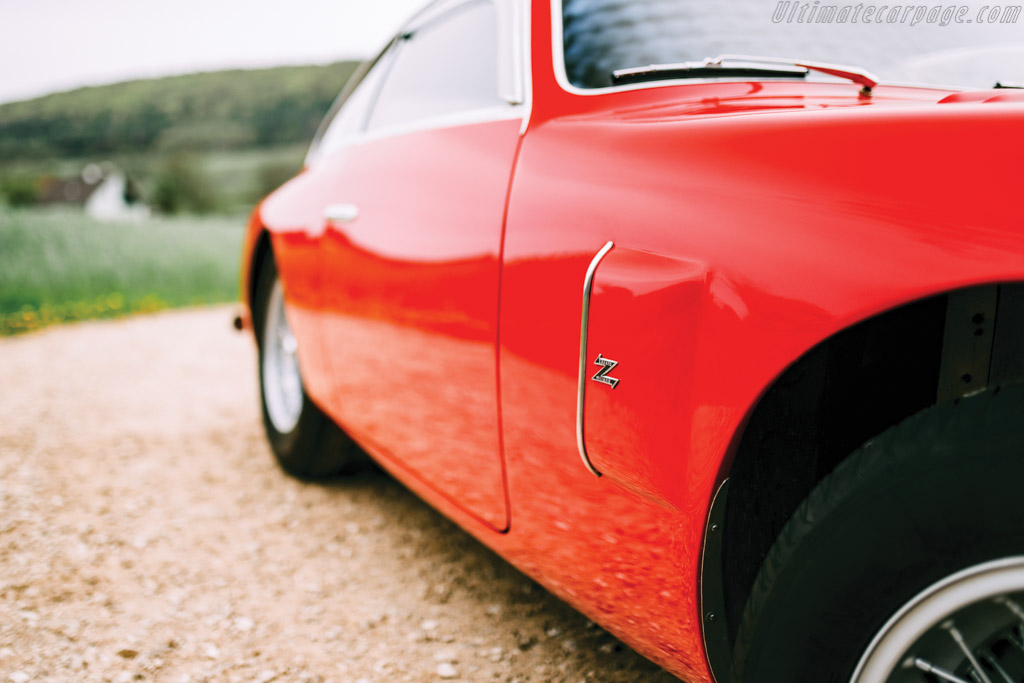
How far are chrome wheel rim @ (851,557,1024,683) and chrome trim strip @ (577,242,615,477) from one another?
0.53 metres

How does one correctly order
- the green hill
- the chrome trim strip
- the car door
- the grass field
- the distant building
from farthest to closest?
the distant building, the green hill, the grass field, the car door, the chrome trim strip

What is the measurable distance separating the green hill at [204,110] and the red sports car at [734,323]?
2823 cm

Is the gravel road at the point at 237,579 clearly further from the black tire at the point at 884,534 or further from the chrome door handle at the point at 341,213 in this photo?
the chrome door handle at the point at 341,213

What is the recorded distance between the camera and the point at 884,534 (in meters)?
0.94

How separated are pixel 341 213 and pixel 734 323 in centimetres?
155

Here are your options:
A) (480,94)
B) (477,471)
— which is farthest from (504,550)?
(480,94)

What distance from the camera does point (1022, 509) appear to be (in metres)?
0.85

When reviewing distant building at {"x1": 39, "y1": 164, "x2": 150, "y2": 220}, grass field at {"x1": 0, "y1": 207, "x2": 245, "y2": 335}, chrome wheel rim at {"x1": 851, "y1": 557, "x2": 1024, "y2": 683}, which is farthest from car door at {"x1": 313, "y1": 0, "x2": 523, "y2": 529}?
distant building at {"x1": 39, "y1": 164, "x2": 150, "y2": 220}

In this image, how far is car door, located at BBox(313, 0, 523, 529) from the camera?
1.67 meters

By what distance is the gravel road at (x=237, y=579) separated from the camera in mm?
1897

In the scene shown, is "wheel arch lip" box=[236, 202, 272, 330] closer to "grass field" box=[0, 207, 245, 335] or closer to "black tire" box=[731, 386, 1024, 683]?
"black tire" box=[731, 386, 1024, 683]

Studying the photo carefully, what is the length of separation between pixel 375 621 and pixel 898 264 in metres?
1.71

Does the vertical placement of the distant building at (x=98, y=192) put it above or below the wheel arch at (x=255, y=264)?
below

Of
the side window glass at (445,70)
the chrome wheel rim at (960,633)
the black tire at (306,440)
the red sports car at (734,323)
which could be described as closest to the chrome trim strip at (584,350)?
the red sports car at (734,323)
